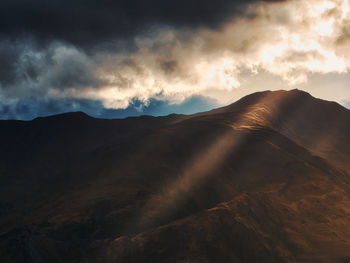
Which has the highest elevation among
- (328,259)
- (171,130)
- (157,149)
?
(171,130)

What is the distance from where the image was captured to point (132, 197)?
22328 millimetres

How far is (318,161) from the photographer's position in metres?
31.8

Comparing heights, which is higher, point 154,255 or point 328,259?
point 154,255

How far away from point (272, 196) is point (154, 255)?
49.1ft

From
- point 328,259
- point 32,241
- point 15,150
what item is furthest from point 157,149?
point 15,150

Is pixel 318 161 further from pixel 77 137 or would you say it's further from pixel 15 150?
pixel 15 150

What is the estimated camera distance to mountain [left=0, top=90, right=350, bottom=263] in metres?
14.1

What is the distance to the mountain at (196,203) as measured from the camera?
556 inches

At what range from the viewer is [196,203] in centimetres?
2261

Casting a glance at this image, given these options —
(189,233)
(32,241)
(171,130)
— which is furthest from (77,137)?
(189,233)

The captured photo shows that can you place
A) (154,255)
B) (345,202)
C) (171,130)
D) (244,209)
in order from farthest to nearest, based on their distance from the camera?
(171,130) → (345,202) → (244,209) → (154,255)

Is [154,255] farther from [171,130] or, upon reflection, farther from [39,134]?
[39,134]

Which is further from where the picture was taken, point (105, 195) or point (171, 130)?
point (171, 130)

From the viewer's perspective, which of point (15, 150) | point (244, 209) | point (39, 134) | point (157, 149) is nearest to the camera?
point (244, 209)
